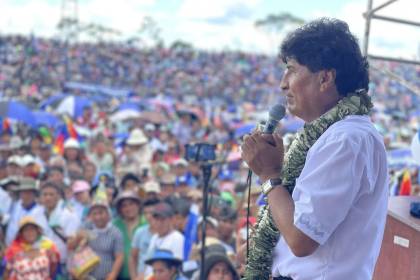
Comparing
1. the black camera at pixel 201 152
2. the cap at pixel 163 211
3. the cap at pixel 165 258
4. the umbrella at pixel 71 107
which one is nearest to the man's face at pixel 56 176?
the cap at pixel 163 211

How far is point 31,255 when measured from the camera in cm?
471

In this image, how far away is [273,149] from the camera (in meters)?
1.70

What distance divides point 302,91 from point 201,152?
2302 mm

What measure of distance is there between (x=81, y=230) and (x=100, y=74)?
25.5 m

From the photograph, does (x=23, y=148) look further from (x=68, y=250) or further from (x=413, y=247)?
(x=413, y=247)

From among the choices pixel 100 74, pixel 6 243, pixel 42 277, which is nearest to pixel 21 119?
pixel 6 243

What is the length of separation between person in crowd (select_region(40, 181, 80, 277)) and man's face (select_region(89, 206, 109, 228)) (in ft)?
0.72

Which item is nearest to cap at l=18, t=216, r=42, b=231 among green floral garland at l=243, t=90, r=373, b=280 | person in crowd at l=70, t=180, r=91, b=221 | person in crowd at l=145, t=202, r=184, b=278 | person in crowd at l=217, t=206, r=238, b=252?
person in crowd at l=145, t=202, r=184, b=278

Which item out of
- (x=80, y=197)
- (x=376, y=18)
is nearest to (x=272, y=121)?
(x=376, y=18)

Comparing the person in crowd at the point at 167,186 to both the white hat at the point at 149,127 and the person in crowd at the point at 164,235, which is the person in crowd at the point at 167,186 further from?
the white hat at the point at 149,127

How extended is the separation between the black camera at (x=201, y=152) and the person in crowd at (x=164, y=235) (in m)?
1.02

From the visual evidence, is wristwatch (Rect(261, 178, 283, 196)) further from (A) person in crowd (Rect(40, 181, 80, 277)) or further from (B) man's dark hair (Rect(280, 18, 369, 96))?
(A) person in crowd (Rect(40, 181, 80, 277))

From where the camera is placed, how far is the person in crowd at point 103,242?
5.02 meters

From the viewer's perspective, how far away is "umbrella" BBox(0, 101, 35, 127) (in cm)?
1080
